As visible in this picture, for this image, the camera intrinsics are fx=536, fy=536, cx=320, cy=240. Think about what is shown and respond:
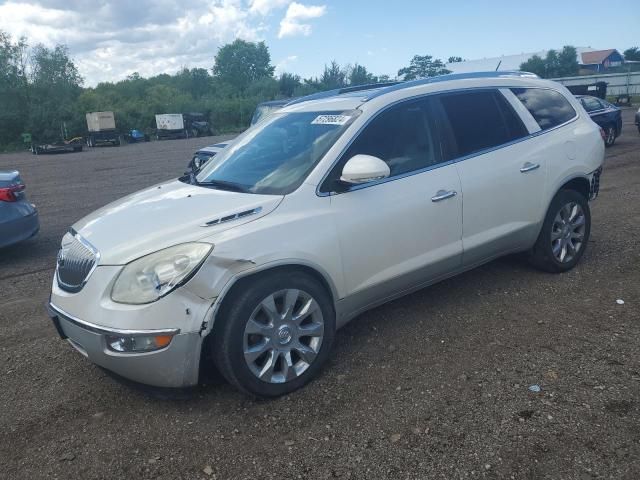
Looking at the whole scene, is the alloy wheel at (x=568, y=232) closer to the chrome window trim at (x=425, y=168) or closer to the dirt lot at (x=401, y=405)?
the dirt lot at (x=401, y=405)

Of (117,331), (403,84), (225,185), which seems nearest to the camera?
(117,331)

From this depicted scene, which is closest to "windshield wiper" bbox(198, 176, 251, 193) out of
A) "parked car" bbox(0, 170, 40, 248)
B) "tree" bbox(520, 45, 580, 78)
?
"parked car" bbox(0, 170, 40, 248)

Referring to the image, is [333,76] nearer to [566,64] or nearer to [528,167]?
[566,64]

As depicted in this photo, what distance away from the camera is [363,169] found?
3422mm

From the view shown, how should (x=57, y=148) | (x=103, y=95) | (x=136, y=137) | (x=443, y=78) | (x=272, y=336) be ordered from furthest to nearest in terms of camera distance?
1. (x=103, y=95)
2. (x=136, y=137)
3. (x=57, y=148)
4. (x=443, y=78)
5. (x=272, y=336)

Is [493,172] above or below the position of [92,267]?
above

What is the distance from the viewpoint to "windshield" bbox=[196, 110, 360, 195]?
12.0ft

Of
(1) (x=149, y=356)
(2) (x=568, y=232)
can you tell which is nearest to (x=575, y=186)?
(2) (x=568, y=232)

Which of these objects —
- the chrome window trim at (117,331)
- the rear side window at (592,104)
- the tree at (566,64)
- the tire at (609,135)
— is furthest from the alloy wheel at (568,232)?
the tree at (566,64)

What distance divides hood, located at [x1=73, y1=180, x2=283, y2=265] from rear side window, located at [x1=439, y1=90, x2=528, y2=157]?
1688mm

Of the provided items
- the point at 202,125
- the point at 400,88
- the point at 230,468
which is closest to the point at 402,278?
the point at 400,88

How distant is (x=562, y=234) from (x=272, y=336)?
10.4 feet

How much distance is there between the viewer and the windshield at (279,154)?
12.0ft

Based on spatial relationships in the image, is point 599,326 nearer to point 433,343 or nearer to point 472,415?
point 433,343
